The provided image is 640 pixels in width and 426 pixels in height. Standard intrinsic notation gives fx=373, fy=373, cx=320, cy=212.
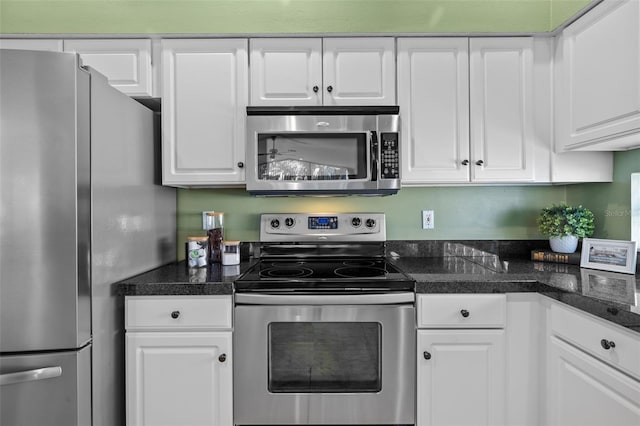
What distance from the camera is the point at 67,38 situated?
1905 millimetres

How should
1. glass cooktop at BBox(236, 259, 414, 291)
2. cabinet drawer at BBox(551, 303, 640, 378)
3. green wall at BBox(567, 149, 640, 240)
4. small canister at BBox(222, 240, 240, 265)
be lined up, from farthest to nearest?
small canister at BBox(222, 240, 240, 265) → green wall at BBox(567, 149, 640, 240) → glass cooktop at BBox(236, 259, 414, 291) → cabinet drawer at BBox(551, 303, 640, 378)

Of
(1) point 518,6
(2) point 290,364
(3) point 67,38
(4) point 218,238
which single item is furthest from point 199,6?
(2) point 290,364

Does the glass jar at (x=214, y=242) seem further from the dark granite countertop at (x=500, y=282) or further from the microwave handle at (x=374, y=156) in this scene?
the microwave handle at (x=374, y=156)

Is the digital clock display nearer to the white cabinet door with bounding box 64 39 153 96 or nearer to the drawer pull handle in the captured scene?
the white cabinet door with bounding box 64 39 153 96

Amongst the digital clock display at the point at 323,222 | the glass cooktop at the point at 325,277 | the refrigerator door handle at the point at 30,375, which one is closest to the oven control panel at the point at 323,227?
the digital clock display at the point at 323,222

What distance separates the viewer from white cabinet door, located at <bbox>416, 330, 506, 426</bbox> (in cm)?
156

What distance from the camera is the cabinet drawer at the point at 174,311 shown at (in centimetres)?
155

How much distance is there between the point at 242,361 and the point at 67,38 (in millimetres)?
1828

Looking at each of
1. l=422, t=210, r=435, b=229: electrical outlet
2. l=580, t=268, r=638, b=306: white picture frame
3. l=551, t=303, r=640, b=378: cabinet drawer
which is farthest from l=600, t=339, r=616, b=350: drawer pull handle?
l=422, t=210, r=435, b=229: electrical outlet

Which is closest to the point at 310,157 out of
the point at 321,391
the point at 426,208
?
the point at 426,208

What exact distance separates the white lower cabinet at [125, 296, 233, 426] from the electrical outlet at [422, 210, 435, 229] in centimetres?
128

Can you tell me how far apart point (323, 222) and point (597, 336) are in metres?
1.35

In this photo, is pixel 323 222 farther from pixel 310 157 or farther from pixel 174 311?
pixel 174 311

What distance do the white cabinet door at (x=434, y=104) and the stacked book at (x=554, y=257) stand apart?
2.08 feet
